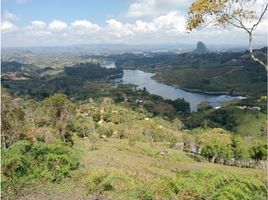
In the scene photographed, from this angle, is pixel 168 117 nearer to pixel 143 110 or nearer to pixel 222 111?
pixel 143 110

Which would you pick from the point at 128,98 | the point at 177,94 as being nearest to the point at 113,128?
the point at 128,98

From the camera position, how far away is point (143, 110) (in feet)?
392

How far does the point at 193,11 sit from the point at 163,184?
6.17m

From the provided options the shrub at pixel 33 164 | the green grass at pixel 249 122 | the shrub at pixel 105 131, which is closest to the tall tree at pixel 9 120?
the shrub at pixel 33 164

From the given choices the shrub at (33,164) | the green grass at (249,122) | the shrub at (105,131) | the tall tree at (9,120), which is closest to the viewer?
the shrub at (33,164)

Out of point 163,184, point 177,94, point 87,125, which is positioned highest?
point 163,184

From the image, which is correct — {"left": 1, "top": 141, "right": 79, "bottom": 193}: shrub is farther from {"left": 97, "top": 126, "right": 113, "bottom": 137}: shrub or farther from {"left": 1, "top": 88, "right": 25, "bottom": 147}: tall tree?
{"left": 97, "top": 126, "right": 113, "bottom": 137}: shrub

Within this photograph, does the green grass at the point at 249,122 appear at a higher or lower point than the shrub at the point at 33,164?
lower

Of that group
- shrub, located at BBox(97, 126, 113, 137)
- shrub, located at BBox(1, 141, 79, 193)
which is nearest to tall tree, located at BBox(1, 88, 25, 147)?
shrub, located at BBox(1, 141, 79, 193)

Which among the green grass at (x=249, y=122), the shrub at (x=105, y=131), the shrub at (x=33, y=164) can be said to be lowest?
the green grass at (x=249, y=122)

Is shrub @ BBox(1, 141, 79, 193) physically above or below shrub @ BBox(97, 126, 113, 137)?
above

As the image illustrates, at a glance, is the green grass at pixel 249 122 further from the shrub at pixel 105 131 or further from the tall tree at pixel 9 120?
the tall tree at pixel 9 120

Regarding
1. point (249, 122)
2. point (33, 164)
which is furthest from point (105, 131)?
point (33, 164)

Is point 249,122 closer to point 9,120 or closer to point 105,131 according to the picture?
point 105,131
